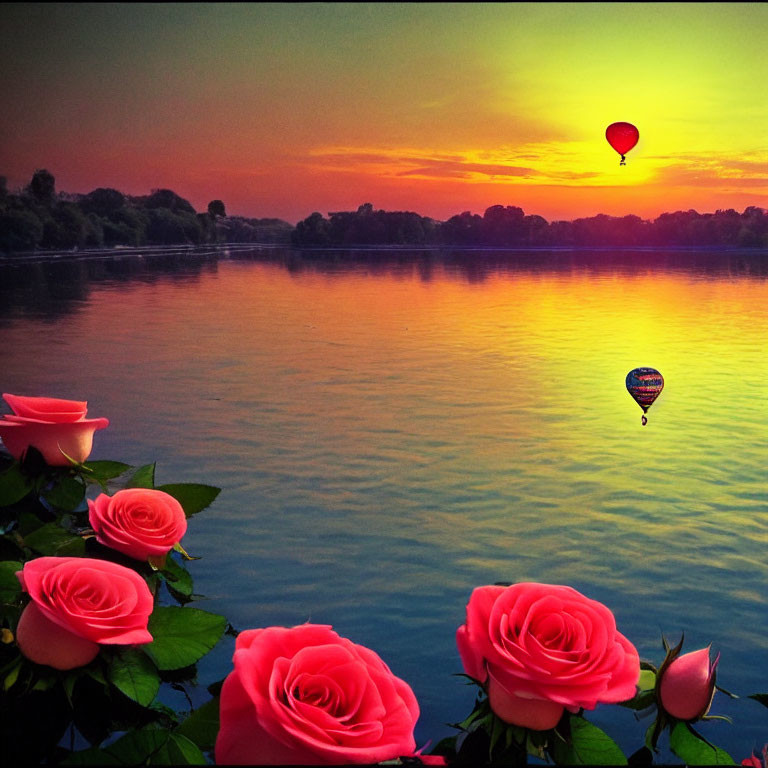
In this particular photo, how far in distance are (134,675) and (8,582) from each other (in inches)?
18.9

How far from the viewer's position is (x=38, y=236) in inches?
2606

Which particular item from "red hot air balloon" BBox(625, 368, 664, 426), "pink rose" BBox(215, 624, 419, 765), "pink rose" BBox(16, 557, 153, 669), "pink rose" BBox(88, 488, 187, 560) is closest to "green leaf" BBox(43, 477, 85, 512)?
"pink rose" BBox(88, 488, 187, 560)

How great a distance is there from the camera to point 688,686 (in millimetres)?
1834

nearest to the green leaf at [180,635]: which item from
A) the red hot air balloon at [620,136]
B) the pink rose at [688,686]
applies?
the pink rose at [688,686]

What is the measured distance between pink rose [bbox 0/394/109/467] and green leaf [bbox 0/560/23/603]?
18.7 inches

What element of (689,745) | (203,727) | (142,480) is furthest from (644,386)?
(203,727)

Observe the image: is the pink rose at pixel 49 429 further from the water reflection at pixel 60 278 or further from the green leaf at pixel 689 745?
the water reflection at pixel 60 278

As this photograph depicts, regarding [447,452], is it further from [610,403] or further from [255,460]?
[610,403]

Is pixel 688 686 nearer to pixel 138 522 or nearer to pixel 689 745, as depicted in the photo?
pixel 689 745

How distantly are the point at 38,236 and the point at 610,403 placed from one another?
58708mm

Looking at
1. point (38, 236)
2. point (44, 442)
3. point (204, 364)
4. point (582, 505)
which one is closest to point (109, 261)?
point (38, 236)

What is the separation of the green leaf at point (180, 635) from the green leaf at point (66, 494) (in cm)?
68

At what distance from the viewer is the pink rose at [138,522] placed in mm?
Answer: 2504

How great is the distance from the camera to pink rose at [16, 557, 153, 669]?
1.93 meters
